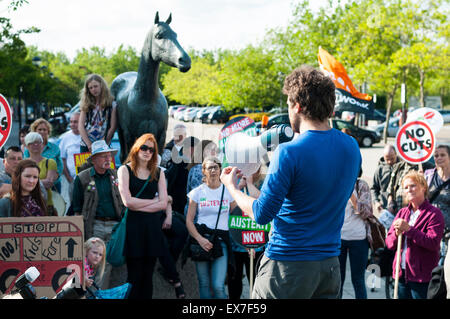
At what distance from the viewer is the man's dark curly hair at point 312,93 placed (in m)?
2.50

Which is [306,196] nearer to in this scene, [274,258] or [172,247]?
[274,258]

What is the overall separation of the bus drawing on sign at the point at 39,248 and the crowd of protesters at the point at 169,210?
603 mm

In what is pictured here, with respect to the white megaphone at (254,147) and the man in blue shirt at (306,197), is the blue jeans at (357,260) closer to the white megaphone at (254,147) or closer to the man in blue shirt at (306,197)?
the white megaphone at (254,147)

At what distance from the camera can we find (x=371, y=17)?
27047 millimetres

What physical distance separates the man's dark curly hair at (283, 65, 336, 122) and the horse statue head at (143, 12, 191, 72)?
3.22m

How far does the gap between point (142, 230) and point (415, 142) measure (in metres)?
3.82

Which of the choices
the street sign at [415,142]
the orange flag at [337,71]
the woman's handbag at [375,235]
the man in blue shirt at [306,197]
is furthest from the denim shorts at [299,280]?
the orange flag at [337,71]

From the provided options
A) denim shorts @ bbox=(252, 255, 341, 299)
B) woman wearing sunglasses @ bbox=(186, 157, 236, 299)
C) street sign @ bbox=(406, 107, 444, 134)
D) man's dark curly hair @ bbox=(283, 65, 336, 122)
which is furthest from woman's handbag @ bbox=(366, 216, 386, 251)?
man's dark curly hair @ bbox=(283, 65, 336, 122)

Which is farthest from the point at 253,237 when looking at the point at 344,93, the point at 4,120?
the point at 344,93

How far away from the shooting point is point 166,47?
585 cm

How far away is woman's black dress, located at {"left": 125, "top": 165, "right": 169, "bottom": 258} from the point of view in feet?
16.2

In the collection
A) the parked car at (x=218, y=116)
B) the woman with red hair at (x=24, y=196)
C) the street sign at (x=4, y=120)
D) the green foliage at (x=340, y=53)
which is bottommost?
the woman with red hair at (x=24, y=196)

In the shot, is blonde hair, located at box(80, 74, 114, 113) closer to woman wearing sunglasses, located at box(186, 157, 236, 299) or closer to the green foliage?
woman wearing sunglasses, located at box(186, 157, 236, 299)

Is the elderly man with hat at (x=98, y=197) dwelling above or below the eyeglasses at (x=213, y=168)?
below
